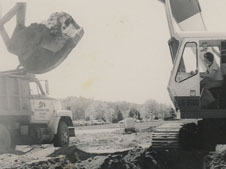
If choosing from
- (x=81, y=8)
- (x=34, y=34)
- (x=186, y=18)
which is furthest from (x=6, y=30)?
(x=186, y=18)

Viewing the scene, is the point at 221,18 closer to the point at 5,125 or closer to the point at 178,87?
the point at 178,87

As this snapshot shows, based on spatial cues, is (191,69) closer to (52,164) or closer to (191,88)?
(191,88)

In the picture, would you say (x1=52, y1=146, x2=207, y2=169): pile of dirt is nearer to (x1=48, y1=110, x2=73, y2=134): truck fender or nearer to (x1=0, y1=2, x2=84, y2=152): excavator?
(x1=0, y1=2, x2=84, y2=152): excavator

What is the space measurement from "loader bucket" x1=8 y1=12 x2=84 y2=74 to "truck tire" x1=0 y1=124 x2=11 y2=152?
1.87 meters

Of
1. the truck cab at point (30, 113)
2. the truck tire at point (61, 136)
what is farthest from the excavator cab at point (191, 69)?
the truck tire at point (61, 136)

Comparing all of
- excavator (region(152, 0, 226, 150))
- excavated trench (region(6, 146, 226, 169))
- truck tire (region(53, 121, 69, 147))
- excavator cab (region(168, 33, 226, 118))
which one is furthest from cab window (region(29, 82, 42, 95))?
excavator cab (region(168, 33, 226, 118))

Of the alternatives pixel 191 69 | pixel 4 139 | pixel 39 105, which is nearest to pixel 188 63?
pixel 191 69

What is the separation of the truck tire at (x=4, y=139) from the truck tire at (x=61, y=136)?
1.90 meters

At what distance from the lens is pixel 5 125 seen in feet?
39.2

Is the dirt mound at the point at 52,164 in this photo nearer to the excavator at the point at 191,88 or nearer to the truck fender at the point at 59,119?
the excavator at the point at 191,88

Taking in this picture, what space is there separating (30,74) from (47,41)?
1660 mm

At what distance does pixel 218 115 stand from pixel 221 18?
1722 millimetres

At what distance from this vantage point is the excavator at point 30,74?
1162cm

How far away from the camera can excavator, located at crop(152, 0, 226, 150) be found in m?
7.59
